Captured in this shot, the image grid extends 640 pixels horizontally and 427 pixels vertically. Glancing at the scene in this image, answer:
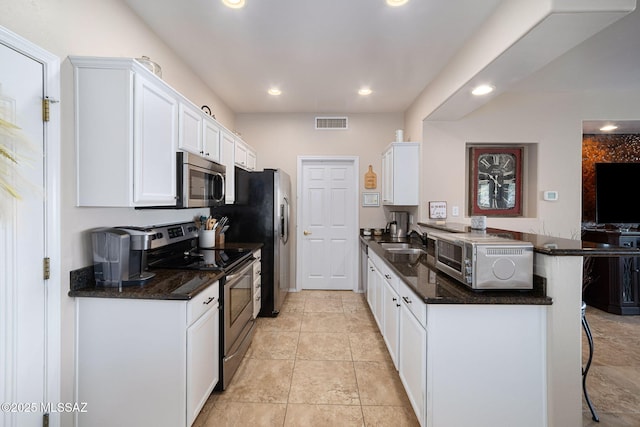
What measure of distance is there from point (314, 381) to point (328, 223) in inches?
99.1

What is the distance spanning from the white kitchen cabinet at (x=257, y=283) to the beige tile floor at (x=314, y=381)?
0.83 feet

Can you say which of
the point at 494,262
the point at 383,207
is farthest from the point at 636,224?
the point at 494,262

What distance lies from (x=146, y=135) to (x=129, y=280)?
2.88ft

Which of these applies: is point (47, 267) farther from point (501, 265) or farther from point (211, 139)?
point (501, 265)

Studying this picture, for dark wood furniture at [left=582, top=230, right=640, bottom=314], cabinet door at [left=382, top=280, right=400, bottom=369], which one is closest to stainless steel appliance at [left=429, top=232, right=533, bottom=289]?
cabinet door at [left=382, top=280, right=400, bottom=369]

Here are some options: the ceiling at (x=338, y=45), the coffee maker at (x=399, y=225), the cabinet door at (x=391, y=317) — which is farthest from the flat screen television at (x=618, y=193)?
the cabinet door at (x=391, y=317)

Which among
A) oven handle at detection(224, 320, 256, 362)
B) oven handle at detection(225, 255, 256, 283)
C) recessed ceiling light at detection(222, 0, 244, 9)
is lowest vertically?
oven handle at detection(224, 320, 256, 362)

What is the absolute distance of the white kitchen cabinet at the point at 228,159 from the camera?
2907 millimetres

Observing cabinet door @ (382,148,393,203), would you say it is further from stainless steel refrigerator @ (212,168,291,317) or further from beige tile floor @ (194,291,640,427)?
beige tile floor @ (194,291,640,427)

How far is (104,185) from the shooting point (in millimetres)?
1574

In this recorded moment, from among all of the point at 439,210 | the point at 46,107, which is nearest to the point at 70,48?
the point at 46,107

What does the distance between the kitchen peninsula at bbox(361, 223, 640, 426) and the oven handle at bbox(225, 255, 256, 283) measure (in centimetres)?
140

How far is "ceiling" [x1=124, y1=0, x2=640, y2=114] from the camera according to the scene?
2016 millimetres

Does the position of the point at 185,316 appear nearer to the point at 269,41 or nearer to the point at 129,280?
the point at 129,280
